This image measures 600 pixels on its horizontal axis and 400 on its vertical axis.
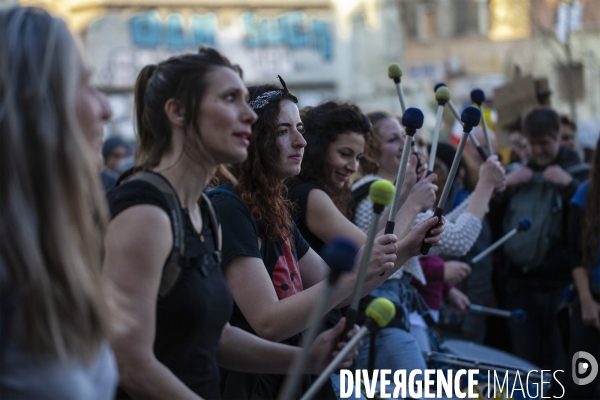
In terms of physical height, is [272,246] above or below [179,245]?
below

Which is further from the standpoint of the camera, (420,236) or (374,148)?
(374,148)

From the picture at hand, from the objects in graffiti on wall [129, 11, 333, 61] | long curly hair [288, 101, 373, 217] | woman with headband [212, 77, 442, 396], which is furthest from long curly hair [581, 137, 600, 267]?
graffiti on wall [129, 11, 333, 61]

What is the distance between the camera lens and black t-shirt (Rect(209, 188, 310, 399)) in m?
2.87

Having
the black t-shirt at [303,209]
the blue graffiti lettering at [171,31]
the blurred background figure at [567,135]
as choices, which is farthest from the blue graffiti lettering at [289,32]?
the black t-shirt at [303,209]

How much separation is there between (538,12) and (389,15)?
4408mm

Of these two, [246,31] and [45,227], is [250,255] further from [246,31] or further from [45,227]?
[246,31]

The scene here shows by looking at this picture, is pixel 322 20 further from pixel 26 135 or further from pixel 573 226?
pixel 26 135

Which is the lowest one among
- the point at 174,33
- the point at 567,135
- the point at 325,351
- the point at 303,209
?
the point at 567,135

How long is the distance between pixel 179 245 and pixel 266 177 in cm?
102

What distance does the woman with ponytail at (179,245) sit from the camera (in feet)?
6.96

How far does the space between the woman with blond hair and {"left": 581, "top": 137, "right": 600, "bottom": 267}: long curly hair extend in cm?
414

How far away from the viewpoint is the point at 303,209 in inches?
142

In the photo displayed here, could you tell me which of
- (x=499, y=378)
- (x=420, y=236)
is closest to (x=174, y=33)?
(x=499, y=378)

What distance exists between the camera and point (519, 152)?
7414 millimetres
